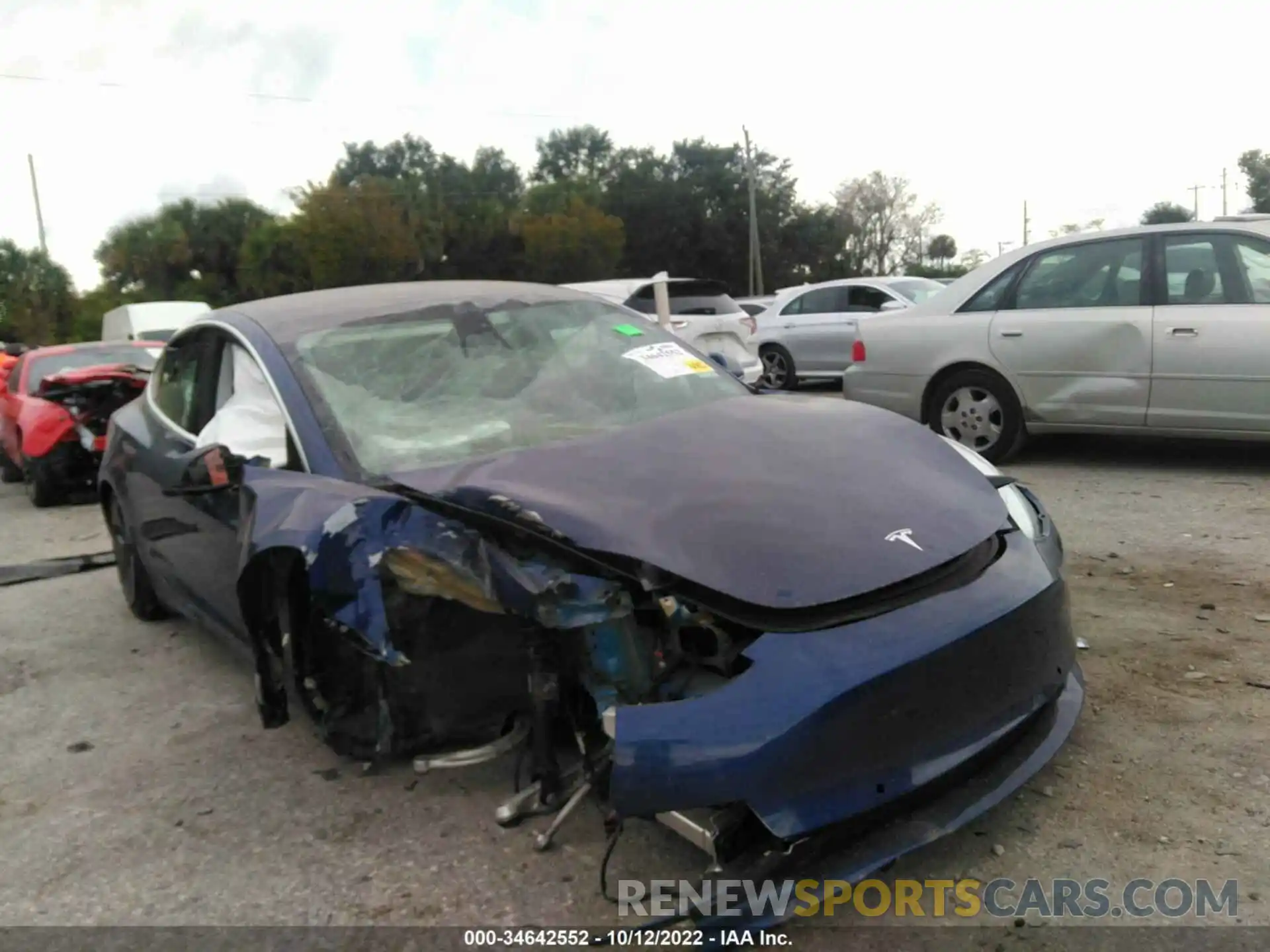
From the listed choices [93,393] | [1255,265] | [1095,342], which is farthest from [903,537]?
[93,393]

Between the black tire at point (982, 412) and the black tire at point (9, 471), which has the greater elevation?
the black tire at point (982, 412)

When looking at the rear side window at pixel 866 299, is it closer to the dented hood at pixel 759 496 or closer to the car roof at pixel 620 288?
the car roof at pixel 620 288

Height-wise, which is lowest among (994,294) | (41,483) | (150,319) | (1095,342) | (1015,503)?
(41,483)

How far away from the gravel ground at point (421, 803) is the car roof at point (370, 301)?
1.39 metres

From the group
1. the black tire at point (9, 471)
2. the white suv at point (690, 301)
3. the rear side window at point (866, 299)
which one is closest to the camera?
the black tire at point (9, 471)

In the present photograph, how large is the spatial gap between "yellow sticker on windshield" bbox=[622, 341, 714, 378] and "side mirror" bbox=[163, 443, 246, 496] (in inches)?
53.8

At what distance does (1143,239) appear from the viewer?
6.61 m

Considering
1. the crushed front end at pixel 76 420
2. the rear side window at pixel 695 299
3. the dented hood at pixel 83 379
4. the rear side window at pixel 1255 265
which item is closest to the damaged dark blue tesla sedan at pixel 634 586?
the rear side window at pixel 1255 265

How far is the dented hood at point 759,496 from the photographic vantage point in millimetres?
2514

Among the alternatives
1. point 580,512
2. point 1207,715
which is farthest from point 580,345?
point 1207,715

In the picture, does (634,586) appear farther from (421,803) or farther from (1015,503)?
(1015,503)

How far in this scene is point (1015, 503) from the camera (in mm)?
3270

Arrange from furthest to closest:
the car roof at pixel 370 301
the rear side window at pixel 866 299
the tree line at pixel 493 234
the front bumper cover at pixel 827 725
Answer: the tree line at pixel 493 234 < the rear side window at pixel 866 299 < the car roof at pixel 370 301 < the front bumper cover at pixel 827 725

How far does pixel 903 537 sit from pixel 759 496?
0.36 meters
